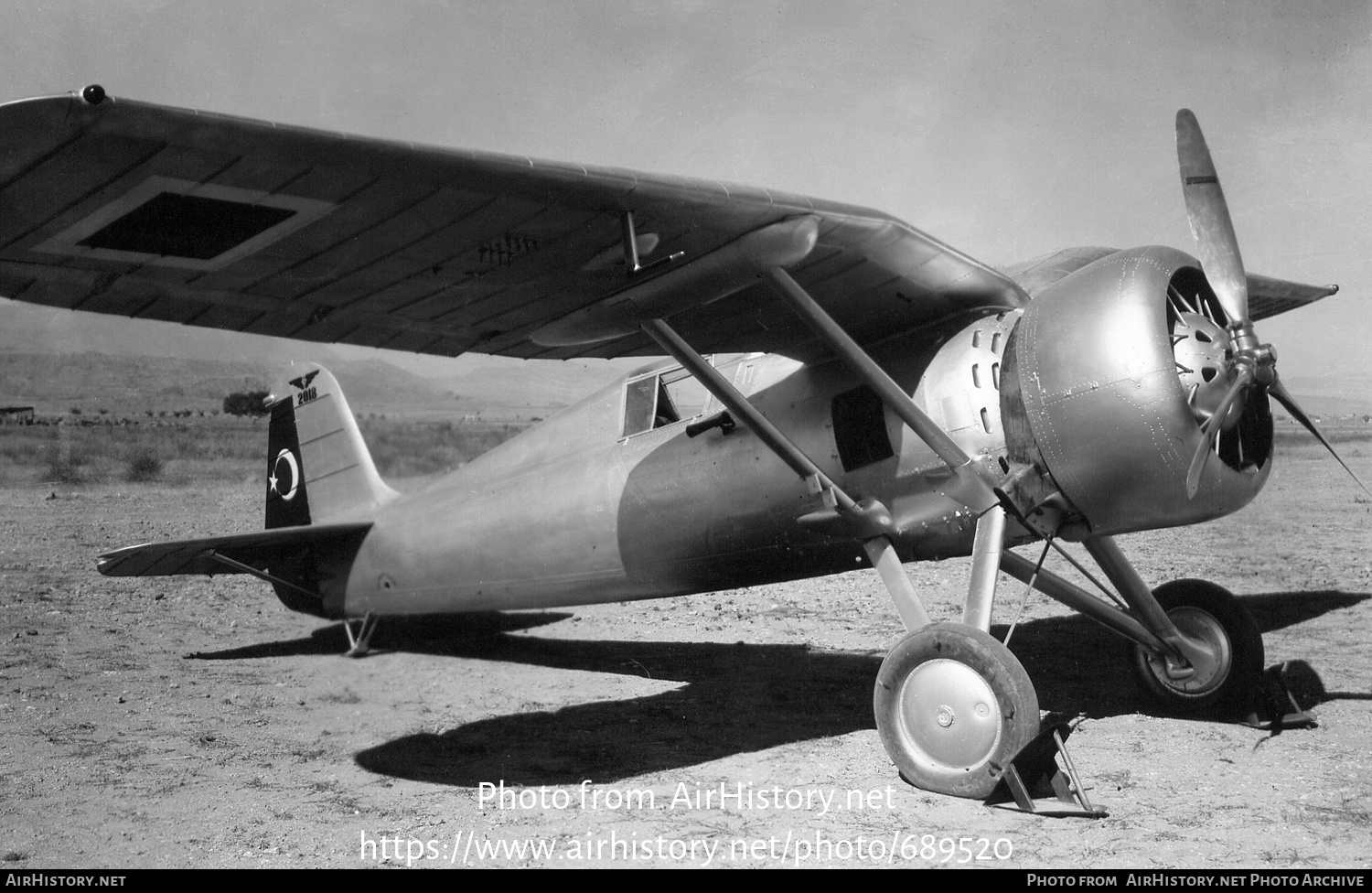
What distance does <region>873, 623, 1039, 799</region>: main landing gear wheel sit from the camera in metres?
3.93

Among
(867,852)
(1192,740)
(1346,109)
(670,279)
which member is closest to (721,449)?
(670,279)

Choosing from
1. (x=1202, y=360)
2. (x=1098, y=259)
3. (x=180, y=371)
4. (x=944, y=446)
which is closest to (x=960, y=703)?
(x=944, y=446)

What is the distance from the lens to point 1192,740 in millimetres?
5016

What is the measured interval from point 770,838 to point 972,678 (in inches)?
44.5

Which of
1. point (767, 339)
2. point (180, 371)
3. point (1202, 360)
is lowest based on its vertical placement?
point (1202, 360)

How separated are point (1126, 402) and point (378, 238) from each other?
345cm

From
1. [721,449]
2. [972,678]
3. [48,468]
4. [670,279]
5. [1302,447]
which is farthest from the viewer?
[1302,447]

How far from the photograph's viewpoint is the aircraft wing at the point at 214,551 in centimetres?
700

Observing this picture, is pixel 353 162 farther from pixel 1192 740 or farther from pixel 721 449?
pixel 1192 740

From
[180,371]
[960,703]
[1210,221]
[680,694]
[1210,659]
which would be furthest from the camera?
[180,371]

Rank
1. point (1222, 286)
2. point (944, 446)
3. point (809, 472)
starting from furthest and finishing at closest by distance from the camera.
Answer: point (809, 472), point (944, 446), point (1222, 286)

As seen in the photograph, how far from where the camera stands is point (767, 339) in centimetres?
555

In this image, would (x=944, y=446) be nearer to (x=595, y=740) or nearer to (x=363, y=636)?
(x=595, y=740)

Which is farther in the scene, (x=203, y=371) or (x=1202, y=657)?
(x=203, y=371)
